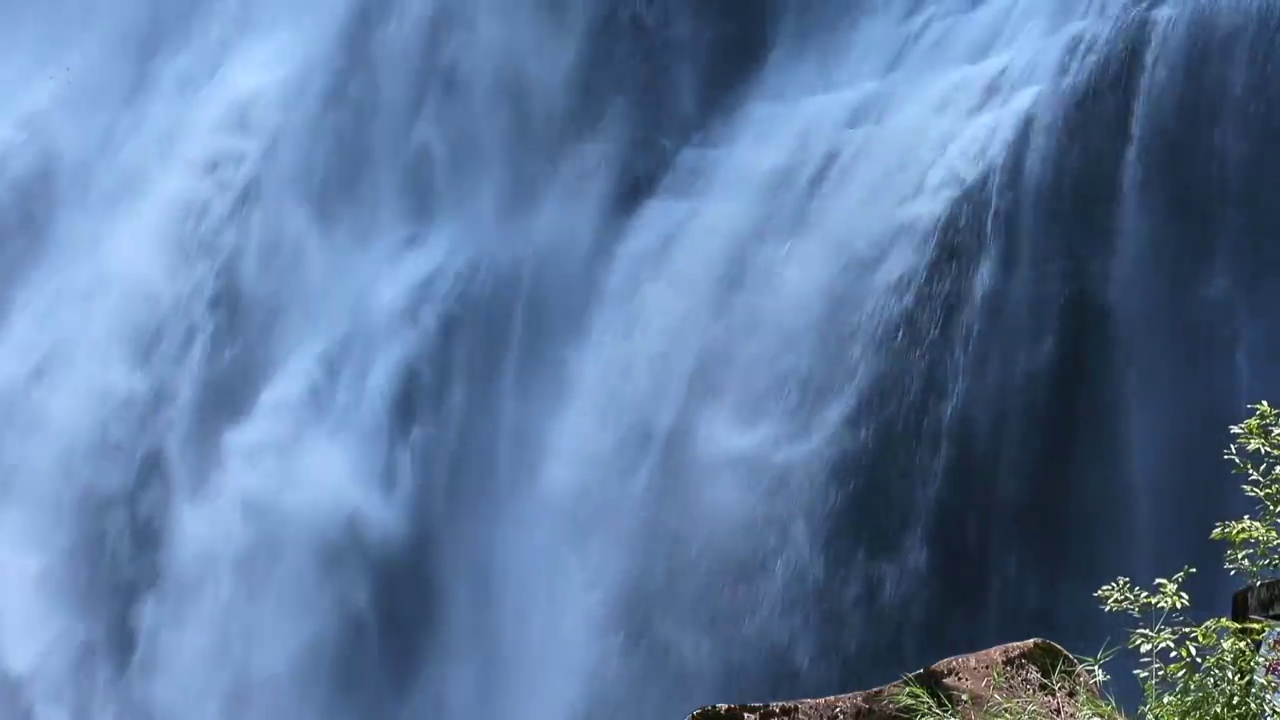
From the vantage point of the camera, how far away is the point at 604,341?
41.3 ft

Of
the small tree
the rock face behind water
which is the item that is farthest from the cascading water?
Answer: the rock face behind water

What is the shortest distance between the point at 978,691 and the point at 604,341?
9730 mm

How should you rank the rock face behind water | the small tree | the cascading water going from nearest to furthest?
the small tree → the rock face behind water → the cascading water

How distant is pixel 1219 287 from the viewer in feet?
34.9

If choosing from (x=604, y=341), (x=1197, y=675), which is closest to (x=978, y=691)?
(x=1197, y=675)

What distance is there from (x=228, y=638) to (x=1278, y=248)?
10802 mm

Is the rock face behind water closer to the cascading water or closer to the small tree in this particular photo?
the small tree

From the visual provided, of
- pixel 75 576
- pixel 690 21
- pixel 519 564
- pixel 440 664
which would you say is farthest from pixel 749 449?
pixel 75 576

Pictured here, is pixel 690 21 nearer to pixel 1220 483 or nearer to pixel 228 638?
pixel 1220 483

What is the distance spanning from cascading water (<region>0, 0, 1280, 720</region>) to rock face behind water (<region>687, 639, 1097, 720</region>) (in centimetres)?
789

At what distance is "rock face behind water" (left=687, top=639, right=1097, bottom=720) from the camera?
286 cm

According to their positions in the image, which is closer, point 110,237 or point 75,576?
point 75,576

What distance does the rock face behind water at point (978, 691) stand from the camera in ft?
9.39

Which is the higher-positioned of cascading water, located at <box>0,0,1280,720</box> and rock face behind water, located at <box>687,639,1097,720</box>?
cascading water, located at <box>0,0,1280,720</box>
